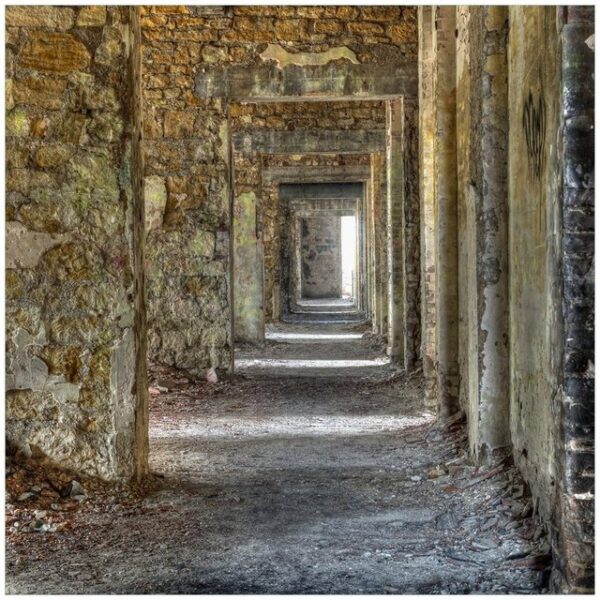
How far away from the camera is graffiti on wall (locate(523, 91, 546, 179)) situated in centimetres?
355

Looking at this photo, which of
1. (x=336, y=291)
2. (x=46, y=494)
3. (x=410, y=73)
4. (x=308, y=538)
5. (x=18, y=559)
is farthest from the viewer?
(x=336, y=291)

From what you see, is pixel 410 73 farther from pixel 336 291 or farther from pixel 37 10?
pixel 336 291

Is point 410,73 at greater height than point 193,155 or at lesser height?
greater

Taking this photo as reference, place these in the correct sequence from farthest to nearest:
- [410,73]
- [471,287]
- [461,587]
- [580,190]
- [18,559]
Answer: [410,73] → [471,287] → [18,559] → [461,587] → [580,190]

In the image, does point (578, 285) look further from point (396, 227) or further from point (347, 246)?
point (347, 246)

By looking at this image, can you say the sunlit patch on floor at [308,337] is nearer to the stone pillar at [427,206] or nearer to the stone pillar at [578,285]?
the stone pillar at [427,206]

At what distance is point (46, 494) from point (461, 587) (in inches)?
84.2

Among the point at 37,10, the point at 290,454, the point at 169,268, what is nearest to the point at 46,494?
the point at 290,454

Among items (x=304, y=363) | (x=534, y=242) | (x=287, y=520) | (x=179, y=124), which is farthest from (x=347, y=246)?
(x=534, y=242)

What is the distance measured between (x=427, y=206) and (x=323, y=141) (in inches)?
210

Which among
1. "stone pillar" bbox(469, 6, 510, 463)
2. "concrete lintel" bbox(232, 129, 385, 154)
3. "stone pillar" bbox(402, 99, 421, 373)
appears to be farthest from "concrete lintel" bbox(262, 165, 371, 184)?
"stone pillar" bbox(469, 6, 510, 463)


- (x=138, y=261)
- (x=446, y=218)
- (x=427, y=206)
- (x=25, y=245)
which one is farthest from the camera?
(x=427, y=206)

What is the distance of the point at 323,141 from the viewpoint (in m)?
12.8

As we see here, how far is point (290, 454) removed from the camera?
5637mm
